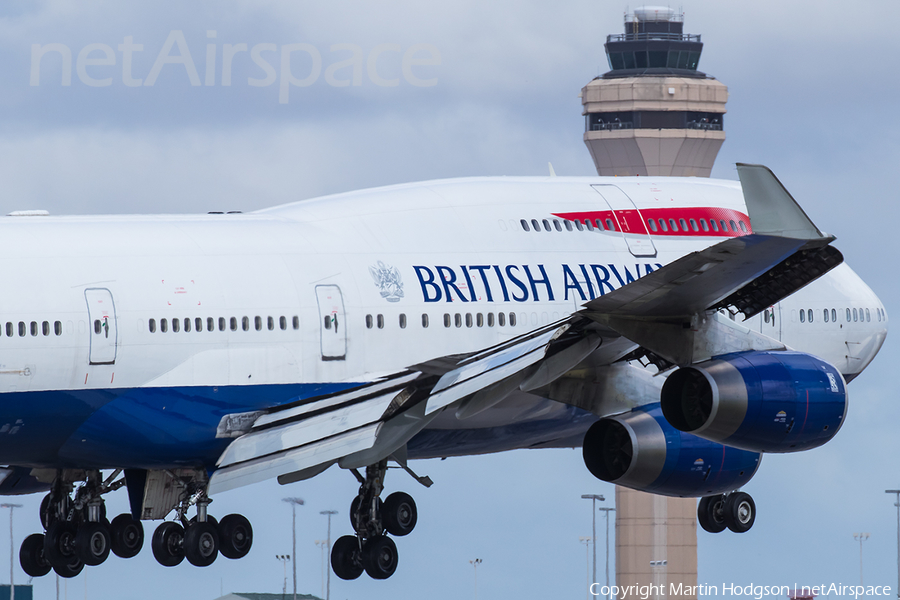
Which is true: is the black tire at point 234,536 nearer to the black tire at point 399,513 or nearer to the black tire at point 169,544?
the black tire at point 169,544

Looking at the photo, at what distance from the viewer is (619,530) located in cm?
10394

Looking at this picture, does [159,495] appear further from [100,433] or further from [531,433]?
[531,433]

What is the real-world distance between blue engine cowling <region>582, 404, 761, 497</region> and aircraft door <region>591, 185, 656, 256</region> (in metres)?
3.54

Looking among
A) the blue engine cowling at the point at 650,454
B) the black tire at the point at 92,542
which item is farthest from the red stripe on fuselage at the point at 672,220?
the black tire at the point at 92,542

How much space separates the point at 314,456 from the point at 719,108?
244 ft

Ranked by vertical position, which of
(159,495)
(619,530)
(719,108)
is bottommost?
(619,530)

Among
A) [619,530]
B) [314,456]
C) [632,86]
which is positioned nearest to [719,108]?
[632,86]

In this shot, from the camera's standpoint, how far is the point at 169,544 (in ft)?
109

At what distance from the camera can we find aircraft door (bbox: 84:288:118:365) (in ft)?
94.3

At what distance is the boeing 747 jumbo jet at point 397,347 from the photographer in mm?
28156

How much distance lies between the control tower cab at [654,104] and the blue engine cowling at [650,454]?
68531 mm

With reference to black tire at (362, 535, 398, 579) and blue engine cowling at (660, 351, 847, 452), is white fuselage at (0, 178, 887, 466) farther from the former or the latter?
blue engine cowling at (660, 351, 847, 452)

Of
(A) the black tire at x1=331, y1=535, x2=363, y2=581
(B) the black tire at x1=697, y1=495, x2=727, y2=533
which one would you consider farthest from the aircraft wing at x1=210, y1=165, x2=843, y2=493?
(B) the black tire at x1=697, y1=495, x2=727, y2=533

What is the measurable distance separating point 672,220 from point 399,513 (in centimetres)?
692
